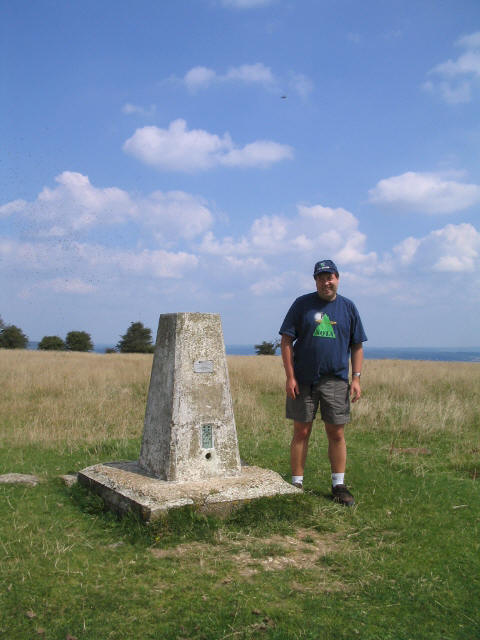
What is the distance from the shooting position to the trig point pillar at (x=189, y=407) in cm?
515

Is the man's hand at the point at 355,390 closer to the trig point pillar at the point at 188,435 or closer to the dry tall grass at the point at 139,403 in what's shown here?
the trig point pillar at the point at 188,435

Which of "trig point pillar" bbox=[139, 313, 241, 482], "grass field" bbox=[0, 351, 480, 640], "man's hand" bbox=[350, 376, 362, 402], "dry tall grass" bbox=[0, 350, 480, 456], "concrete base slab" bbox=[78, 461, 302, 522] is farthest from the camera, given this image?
"dry tall grass" bbox=[0, 350, 480, 456]

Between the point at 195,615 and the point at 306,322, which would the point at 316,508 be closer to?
the point at 306,322

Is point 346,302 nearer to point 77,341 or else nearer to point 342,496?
point 342,496

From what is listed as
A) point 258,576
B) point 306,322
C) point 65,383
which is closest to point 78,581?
point 258,576

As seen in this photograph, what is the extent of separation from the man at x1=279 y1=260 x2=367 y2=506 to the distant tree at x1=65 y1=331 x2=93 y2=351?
37236 millimetres

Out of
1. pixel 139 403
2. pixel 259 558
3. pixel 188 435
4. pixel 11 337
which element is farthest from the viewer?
pixel 11 337

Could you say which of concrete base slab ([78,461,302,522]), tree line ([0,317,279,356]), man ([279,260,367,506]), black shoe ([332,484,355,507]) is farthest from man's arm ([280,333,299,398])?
tree line ([0,317,279,356])

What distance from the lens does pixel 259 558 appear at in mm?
4105

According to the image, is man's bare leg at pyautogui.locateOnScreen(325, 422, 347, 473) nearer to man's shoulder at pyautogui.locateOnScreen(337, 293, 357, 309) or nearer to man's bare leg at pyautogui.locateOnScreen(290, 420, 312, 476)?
man's bare leg at pyautogui.locateOnScreen(290, 420, 312, 476)

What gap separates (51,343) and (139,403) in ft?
103

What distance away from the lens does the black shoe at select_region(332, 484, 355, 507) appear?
5312mm

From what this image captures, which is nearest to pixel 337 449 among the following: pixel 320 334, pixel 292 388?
pixel 292 388

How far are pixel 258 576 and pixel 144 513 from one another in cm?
112
